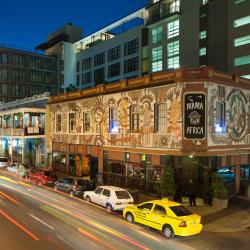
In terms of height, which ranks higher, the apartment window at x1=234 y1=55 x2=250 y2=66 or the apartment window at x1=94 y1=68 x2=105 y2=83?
the apartment window at x1=94 y1=68 x2=105 y2=83

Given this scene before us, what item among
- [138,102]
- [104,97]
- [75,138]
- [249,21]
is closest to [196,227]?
[138,102]

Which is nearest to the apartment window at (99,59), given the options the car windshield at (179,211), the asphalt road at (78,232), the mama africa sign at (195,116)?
the mama africa sign at (195,116)

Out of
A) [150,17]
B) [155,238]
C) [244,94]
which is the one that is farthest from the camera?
[150,17]

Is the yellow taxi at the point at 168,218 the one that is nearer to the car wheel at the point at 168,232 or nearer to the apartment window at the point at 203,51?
the car wheel at the point at 168,232

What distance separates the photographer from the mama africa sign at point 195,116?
1001 inches

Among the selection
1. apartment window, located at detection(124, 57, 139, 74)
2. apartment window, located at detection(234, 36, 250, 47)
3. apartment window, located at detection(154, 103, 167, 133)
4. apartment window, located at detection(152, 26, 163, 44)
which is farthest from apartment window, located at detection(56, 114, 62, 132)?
apartment window, located at detection(124, 57, 139, 74)

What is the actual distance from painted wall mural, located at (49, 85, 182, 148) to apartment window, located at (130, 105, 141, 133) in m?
0.19

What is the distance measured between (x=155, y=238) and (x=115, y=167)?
15.5 meters

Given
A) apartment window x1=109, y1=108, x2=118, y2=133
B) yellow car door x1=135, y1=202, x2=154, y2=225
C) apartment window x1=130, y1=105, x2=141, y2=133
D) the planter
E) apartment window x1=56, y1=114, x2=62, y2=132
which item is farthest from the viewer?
apartment window x1=56, y1=114, x2=62, y2=132

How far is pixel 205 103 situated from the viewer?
25469 mm

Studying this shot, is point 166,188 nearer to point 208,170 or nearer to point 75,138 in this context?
point 208,170

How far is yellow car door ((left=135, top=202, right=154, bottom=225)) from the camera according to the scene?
19172mm

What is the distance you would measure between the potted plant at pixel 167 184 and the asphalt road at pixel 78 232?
16.4 ft

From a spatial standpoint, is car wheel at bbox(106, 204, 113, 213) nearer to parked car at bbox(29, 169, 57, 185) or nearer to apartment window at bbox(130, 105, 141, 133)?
apartment window at bbox(130, 105, 141, 133)
